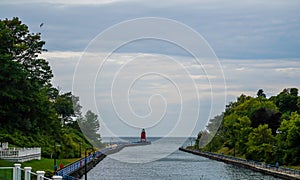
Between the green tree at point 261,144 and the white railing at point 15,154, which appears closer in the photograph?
the white railing at point 15,154

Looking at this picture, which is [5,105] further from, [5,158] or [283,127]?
[283,127]

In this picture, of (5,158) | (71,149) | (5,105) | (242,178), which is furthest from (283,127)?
(5,158)

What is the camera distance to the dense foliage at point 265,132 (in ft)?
269

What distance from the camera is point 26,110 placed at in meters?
73.9

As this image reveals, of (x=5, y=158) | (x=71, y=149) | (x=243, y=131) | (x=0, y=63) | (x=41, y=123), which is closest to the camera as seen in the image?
(x=5, y=158)

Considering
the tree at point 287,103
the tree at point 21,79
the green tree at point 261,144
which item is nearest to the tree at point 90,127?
the tree at point 287,103

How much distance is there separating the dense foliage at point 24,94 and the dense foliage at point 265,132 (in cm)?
2994

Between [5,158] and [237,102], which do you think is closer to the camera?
[5,158]

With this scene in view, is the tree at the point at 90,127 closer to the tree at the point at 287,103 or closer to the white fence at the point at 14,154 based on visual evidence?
the tree at the point at 287,103

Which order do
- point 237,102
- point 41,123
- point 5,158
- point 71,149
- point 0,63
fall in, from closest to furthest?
point 5,158
point 0,63
point 41,123
point 71,149
point 237,102

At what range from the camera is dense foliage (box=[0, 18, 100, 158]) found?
70.4m

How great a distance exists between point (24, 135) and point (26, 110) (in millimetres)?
3067

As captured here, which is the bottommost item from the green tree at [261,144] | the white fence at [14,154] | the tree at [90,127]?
the white fence at [14,154]

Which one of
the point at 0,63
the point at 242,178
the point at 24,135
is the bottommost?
the point at 242,178
